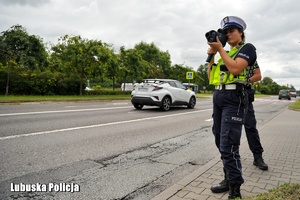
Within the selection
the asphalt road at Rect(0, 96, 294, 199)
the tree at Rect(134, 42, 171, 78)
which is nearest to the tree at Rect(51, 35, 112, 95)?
the asphalt road at Rect(0, 96, 294, 199)

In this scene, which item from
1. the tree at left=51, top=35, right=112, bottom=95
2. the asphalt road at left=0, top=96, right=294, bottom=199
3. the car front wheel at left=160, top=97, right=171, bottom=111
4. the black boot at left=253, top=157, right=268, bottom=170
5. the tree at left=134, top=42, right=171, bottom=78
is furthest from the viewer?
the tree at left=134, top=42, right=171, bottom=78

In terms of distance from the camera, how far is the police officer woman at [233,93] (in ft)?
9.12

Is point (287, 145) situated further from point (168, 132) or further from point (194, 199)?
point (194, 199)

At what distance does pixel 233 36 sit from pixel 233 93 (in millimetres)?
669

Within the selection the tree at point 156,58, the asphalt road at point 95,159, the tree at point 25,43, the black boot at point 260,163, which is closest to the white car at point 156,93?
the asphalt road at point 95,159

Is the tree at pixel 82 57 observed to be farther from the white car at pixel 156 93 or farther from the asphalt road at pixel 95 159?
the asphalt road at pixel 95 159

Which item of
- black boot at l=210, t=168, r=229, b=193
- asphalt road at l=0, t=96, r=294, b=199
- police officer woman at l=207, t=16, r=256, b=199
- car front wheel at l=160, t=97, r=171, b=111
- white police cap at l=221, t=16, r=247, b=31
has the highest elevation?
white police cap at l=221, t=16, r=247, b=31

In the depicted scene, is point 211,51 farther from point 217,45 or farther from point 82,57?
point 82,57

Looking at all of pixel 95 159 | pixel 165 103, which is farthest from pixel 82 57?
pixel 95 159

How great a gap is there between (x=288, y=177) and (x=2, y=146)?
4.95 m

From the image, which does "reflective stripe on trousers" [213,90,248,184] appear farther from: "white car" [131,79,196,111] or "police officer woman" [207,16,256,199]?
"white car" [131,79,196,111]

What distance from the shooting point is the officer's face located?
9.89 ft

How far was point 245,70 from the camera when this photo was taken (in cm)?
299

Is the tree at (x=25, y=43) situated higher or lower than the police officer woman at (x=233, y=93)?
higher
